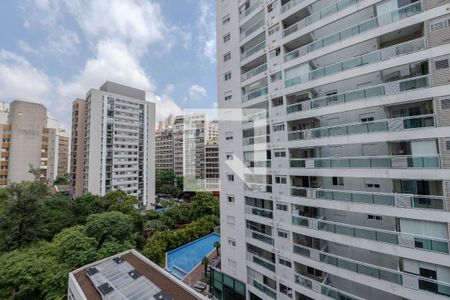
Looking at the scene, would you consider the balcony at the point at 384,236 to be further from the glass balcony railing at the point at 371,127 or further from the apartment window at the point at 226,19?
the apartment window at the point at 226,19

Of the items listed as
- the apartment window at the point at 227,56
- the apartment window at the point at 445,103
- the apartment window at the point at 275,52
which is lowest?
the apartment window at the point at 445,103

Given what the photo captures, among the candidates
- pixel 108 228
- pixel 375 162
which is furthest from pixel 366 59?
pixel 108 228

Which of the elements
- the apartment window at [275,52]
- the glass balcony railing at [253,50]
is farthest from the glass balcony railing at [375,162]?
the glass balcony railing at [253,50]

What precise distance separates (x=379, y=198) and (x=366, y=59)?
6.50 meters

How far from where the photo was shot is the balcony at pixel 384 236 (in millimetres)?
7445

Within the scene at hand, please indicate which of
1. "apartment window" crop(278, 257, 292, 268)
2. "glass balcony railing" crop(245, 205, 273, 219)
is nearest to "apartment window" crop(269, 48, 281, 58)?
"glass balcony railing" crop(245, 205, 273, 219)

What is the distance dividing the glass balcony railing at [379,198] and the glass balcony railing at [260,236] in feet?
11.3

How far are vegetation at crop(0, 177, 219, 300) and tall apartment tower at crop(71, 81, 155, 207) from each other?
932 cm

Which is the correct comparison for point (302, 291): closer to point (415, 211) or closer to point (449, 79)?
point (415, 211)

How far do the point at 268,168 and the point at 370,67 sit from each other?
7.36 metres

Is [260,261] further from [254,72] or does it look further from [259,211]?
[254,72]

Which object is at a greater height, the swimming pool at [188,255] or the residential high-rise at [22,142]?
the residential high-rise at [22,142]

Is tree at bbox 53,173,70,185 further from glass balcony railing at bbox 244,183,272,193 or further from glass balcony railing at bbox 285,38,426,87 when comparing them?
glass balcony railing at bbox 285,38,426,87

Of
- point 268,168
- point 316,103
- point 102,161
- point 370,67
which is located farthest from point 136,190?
point 370,67
